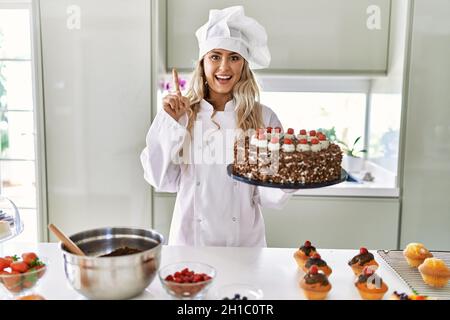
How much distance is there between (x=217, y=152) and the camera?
164 cm

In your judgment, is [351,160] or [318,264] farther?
[351,160]

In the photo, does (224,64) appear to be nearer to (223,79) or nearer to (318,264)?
(223,79)

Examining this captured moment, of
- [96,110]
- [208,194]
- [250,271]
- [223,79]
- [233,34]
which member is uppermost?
[233,34]

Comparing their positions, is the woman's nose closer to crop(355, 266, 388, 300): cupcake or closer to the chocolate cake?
the chocolate cake

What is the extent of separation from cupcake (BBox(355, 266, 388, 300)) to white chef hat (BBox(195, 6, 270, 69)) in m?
0.86

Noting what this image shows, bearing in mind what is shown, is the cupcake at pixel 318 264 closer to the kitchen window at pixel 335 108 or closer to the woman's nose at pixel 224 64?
the woman's nose at pixel 224 64

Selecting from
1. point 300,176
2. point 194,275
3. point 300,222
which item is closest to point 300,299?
point 194,275

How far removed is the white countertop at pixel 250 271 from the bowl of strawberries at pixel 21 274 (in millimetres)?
43

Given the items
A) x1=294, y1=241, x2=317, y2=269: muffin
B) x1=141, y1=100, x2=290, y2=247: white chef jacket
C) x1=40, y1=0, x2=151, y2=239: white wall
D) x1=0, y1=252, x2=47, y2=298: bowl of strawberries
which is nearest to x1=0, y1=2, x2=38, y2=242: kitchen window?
x1=40, y1=0, x2=151, y2=239: white wall

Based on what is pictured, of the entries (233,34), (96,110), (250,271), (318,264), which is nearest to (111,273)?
(250,271)

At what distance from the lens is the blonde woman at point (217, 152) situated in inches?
62.7

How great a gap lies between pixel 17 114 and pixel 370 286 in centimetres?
221

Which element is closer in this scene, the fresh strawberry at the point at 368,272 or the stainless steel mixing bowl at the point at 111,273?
the stainless steel mixing bowl at the point at 111,273

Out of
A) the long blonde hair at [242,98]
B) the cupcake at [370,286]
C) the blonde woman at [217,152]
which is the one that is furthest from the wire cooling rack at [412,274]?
the long blonde hair at [242,98]
